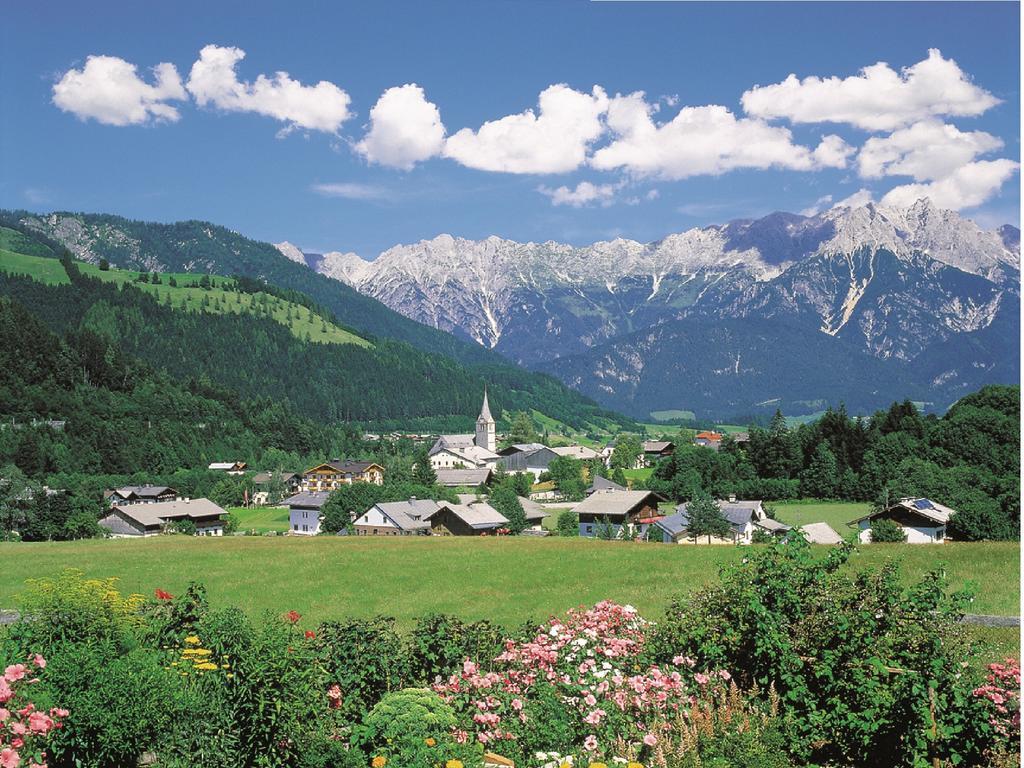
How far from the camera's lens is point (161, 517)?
80.1 meters

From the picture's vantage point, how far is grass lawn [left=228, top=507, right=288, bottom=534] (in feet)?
285

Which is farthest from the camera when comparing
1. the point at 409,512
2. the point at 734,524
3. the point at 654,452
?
the point at 654,452

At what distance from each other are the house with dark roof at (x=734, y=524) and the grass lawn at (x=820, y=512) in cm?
242

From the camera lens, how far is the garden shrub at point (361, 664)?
975cm

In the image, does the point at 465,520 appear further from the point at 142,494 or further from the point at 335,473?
the point at 335,473

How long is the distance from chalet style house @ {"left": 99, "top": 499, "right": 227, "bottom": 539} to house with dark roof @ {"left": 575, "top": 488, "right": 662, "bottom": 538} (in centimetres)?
3475

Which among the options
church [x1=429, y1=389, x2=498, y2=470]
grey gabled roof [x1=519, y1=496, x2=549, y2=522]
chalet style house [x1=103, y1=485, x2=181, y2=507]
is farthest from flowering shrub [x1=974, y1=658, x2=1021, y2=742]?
church [x1=429, y1=389, x2=498, y2=470]

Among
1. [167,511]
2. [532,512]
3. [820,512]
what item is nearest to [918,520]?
[820,512]

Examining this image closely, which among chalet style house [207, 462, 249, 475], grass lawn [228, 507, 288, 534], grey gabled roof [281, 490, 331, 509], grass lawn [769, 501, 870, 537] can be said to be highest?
grass lawn [769, 501, 870, 537]

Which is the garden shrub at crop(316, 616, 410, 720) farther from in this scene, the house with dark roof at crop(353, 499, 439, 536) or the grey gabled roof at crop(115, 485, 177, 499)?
the grey gabled roof at crop(115, 485, 177, 499)

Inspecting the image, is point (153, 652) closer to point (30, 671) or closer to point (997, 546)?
point (30, 671)

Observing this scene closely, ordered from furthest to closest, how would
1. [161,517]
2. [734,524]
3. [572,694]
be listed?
[161,517], [734,524], [572,694]

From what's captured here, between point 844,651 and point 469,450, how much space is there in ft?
500

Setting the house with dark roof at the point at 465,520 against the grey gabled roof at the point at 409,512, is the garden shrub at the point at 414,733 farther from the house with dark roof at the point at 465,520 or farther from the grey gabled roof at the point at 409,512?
the grey gabled roof at the point at 409,512
